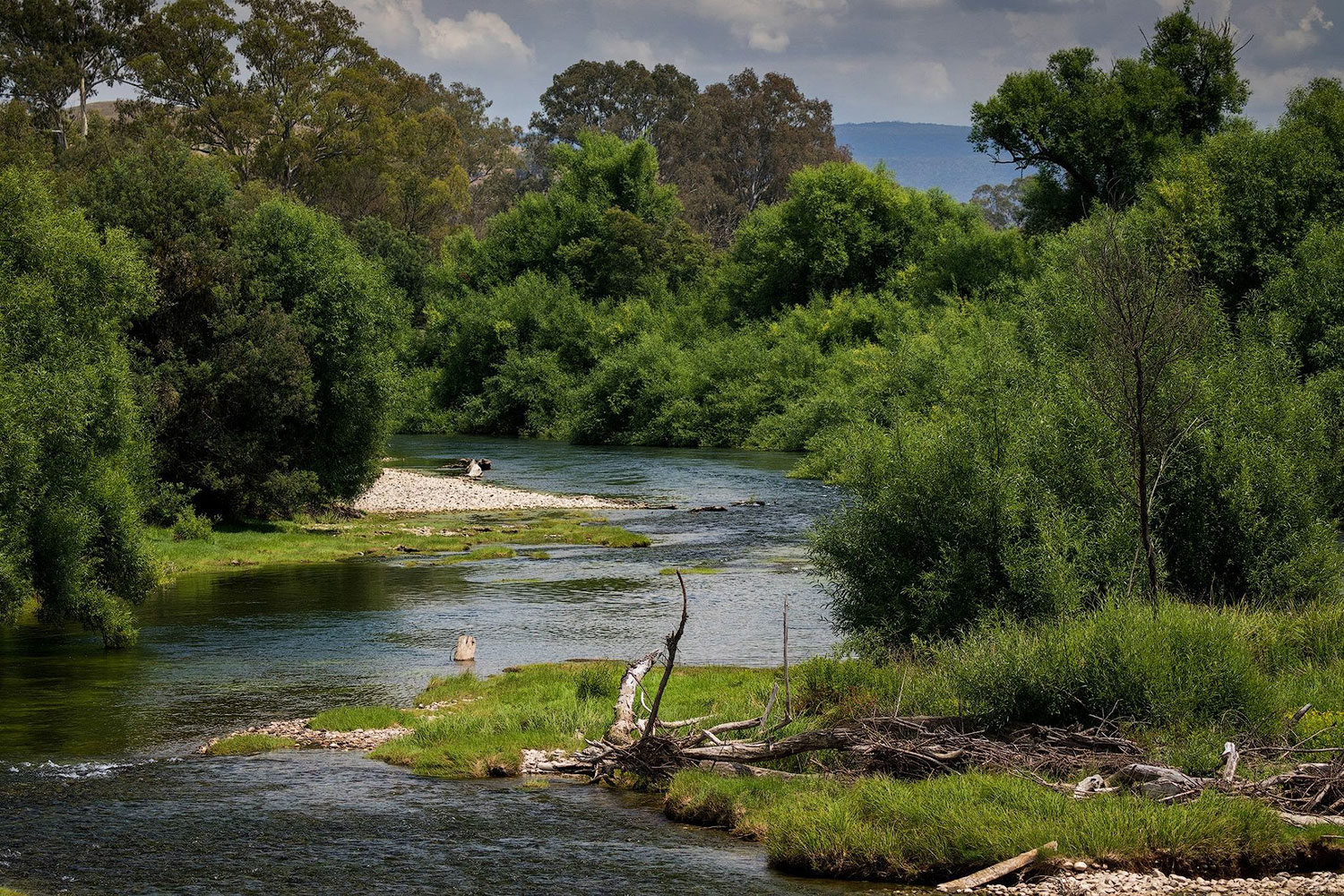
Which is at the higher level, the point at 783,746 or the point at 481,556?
the point at 481,556

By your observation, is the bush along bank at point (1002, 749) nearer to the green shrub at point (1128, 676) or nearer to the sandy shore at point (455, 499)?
the green shrub at point (1128, 676)

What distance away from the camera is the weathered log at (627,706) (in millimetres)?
18578

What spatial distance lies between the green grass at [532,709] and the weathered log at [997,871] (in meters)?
6.27

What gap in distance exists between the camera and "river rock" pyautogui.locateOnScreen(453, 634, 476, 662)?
2609 cm

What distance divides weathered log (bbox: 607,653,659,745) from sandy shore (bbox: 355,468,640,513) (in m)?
31.4

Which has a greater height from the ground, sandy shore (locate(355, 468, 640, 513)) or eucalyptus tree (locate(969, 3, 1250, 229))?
eucalyptus tree (locate(969, 3, 1250, 229))

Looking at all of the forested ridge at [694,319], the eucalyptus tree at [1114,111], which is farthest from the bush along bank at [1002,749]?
the eucalyptus tree at [1114,111]

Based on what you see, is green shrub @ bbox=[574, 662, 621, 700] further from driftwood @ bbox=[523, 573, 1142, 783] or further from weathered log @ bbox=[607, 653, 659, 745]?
driftwood @ bbox=[523, 573, 1142, 783]

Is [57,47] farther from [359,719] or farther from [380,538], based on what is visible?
[359,719]

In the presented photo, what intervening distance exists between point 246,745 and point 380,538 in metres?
23.6

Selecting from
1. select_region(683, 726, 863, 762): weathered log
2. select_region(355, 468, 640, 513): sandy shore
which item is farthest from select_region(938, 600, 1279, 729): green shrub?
select_region(355, 468, 640, 513): sandy shore

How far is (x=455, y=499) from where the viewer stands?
54.1m

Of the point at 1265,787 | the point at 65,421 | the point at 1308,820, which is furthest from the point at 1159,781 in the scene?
the point at 65,421

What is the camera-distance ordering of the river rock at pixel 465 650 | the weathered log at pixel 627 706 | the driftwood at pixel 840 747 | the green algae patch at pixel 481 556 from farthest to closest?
the green algae patch at pixel 481 556
the river rock at pixel 465 650
the weathered log at pixel 627 706
the driftwood at pixel 840 747
